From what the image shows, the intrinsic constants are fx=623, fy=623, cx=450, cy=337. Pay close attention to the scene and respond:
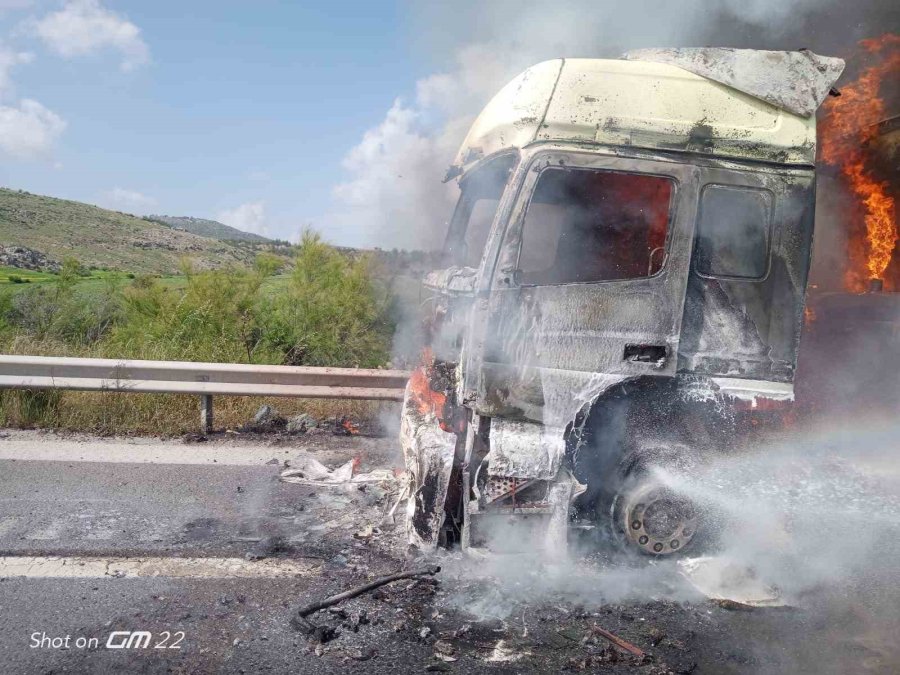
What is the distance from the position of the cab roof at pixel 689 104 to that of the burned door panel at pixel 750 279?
0.25 metres

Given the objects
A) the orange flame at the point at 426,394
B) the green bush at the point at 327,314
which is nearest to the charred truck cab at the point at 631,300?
the orange flame at the point at 426,394

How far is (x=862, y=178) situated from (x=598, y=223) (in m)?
2.43

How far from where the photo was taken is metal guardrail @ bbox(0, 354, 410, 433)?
588 centimetres

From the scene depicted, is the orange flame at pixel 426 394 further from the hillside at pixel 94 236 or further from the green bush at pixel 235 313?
the hillside at pixel 94 236

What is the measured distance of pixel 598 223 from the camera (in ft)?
13.3

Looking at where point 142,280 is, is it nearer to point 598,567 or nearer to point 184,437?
point 184,437

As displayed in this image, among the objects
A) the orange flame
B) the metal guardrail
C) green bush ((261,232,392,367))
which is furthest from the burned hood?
green bush ((261,232,392,367))

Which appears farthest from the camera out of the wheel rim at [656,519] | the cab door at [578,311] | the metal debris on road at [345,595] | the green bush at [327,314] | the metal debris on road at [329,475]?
the green bush at [327,314]

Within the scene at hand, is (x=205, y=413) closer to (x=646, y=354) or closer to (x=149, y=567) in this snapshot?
(x=149, y=567)

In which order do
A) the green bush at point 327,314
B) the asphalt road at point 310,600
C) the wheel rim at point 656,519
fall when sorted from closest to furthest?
1. the asphalt road at point 310,600
2. the wheel rim at point 656,519
3. the green bush at point 327,314

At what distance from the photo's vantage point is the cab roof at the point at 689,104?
3717 millimetres

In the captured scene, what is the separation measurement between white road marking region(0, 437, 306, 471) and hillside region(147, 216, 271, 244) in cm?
5078

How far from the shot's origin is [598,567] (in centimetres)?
391

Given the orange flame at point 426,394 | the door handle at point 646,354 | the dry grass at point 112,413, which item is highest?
the door handle at point 646,354
